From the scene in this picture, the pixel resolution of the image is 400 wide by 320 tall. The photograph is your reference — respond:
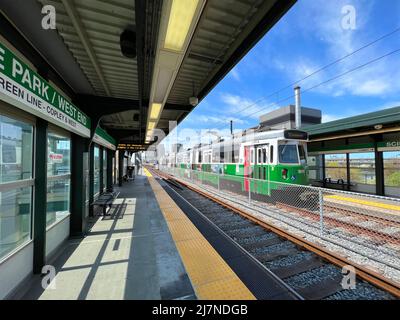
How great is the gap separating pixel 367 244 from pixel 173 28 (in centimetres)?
526

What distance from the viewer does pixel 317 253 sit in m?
3.65

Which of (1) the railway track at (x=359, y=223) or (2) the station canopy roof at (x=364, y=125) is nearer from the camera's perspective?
(1) the railway track at (x=359, y=223)

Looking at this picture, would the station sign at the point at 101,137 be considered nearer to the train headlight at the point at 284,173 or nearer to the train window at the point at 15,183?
the train window at the point at 15,183

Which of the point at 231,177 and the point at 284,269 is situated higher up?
the point at 231,177

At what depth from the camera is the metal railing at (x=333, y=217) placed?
409 centimetres

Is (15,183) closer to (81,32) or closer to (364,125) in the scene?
(81,32)

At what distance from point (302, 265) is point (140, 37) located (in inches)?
161

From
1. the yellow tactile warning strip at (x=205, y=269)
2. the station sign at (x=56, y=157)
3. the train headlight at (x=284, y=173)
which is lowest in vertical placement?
the yellow tactile warning strip at (x=205, y=269)

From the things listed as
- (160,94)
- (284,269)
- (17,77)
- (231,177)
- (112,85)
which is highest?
(112,85)

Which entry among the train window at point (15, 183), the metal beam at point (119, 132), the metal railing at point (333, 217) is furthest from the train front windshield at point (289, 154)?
the metal beam at point (119, 132)

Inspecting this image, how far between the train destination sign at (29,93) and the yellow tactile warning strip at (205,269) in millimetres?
3114

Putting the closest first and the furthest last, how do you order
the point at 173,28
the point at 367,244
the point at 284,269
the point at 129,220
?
1. the point at 173,28
2. the point at 284,269
3. the point at 367,244
4. the point at 129,220
